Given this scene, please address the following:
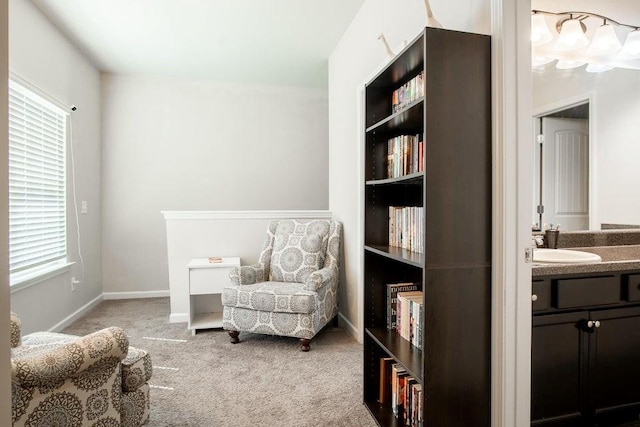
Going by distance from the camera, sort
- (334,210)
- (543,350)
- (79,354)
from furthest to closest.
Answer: (334,210) → (543,350) → (79,354)

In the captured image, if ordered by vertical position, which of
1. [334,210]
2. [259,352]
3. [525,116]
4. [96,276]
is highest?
[525,116]

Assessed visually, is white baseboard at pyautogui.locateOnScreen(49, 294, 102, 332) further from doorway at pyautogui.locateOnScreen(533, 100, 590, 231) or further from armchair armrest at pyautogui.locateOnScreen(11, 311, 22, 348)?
doorway at pyautogui.locateOnScreen(533, 100, 590, 231)

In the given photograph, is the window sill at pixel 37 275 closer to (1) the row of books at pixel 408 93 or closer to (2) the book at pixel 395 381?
(2) the book at pixel 395 381

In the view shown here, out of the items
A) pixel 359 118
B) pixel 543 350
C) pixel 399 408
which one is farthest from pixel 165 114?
pixel 543 350

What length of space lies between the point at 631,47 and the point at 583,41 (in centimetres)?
38

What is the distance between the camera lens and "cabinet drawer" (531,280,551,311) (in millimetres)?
1535

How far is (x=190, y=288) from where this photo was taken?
316cm

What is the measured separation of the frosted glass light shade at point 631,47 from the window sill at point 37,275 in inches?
167

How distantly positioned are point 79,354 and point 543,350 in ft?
5.95

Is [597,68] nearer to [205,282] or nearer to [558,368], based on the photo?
[558,368]

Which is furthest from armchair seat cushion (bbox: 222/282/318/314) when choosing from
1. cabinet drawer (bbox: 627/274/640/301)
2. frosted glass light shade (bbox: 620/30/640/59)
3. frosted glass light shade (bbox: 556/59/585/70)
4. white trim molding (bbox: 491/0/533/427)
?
frosted glass light shade (bbox: 620/30/640/59)

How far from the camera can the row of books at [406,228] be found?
1.71 meters

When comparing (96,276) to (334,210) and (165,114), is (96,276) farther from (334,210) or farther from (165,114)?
(334,210)

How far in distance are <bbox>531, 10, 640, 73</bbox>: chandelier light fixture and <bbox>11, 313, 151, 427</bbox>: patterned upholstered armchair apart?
258 cm
